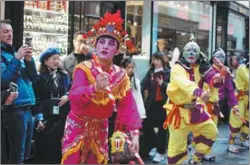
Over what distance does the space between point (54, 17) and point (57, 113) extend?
227 centimetres

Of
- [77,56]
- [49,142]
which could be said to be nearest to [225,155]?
[77,56]

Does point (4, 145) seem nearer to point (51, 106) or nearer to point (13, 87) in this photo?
point (51, 106)

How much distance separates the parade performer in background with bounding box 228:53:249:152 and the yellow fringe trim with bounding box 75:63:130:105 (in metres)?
4.19

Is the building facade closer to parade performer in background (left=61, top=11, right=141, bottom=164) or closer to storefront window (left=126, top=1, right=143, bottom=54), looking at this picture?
storefront window (left=126, top=1, right=143, bottom=54)

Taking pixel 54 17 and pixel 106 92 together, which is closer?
pixel 106 92

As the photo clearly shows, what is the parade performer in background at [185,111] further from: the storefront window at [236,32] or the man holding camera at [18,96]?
the storefront window at [236,32]

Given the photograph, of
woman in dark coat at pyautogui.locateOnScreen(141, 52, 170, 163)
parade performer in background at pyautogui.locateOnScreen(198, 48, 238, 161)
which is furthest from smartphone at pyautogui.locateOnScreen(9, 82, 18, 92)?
parade performer in background at pyautogui.locateOnScreen(198, 48, 238, 161)

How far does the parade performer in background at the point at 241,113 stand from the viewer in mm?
8242

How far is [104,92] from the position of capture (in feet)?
13.6

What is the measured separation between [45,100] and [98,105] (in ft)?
6.00

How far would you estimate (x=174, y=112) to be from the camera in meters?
5.86

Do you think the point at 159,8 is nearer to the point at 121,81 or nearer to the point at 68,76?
the point at 68,76

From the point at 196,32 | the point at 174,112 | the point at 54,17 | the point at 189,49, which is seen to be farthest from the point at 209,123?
the point at 196,32

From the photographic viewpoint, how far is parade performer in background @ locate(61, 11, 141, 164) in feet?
13.6
